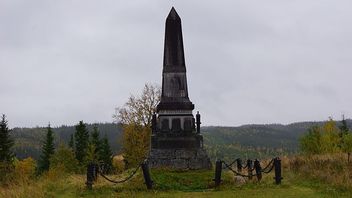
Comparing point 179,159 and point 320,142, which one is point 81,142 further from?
point 179,159

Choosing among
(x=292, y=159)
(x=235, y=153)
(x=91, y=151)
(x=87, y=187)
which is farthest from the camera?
(x=235, y=153)

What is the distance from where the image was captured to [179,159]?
21016mm

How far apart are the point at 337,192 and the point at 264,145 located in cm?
16812

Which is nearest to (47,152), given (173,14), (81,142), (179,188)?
(81,142)

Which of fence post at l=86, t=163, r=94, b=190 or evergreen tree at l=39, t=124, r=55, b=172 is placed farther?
evergreen tree at l=39, t=124, r=55, b=172

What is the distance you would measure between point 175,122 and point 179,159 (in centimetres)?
200

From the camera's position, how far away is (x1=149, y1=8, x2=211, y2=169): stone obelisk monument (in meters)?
21.1

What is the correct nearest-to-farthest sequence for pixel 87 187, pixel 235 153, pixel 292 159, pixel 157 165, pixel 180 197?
pixel 180 197 → pixel 87 187 → pixel 157 165 → pixel 292 159 → pixel 235 153

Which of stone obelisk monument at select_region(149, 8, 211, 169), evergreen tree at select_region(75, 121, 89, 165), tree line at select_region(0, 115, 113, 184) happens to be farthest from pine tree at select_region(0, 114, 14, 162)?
stone obelisk monument at select_region(149, 8, 211, 169)

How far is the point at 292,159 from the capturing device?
2380cm

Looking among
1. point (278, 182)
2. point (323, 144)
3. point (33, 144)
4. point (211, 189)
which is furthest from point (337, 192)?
point (33, 144)

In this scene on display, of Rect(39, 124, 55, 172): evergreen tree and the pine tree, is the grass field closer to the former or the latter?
the pine tree

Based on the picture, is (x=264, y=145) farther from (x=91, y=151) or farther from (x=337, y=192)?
(x=337, y=192)

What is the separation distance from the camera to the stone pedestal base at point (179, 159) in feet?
68.5
